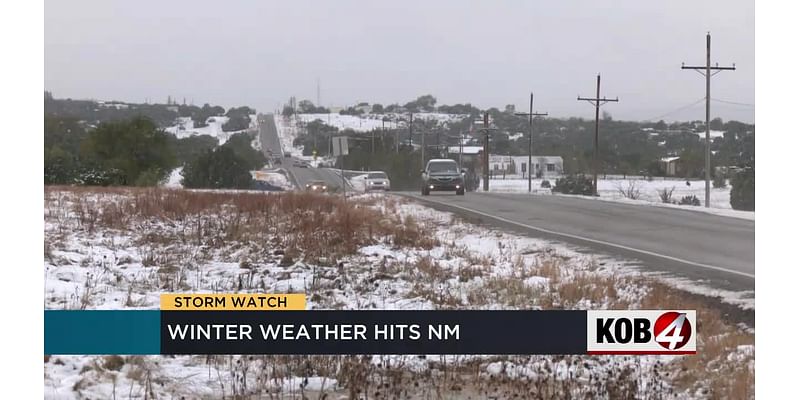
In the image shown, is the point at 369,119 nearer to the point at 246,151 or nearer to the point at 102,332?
the point at 246,151

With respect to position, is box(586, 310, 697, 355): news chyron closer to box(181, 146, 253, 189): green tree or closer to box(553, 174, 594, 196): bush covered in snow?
box(553, 174, 594, 196): bush covered in snow

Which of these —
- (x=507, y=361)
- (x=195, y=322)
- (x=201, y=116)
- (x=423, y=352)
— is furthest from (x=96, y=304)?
(x=507, y=361)

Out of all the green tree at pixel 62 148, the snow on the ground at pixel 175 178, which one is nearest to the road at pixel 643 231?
the snow on the ground at pixel 175 178

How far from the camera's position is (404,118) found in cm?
630

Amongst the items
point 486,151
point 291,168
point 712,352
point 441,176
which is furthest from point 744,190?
point 291,168

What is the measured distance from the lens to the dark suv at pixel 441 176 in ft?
21.3

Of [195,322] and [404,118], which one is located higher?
[404,118]

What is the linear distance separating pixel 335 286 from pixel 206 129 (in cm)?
115

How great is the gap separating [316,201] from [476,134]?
3.28ft

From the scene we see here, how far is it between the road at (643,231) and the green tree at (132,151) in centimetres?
143

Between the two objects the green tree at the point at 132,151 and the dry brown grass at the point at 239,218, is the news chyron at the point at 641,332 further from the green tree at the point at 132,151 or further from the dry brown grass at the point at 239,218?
the green tree at the point at 132,151

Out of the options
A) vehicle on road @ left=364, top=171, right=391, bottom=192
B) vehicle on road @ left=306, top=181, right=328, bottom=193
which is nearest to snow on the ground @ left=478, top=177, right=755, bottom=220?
vehicle on road @ left=364, top=171, right=391, bottom=192

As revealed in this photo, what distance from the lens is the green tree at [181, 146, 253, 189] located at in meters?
6.41

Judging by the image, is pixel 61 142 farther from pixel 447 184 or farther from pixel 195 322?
pixel 447 184
